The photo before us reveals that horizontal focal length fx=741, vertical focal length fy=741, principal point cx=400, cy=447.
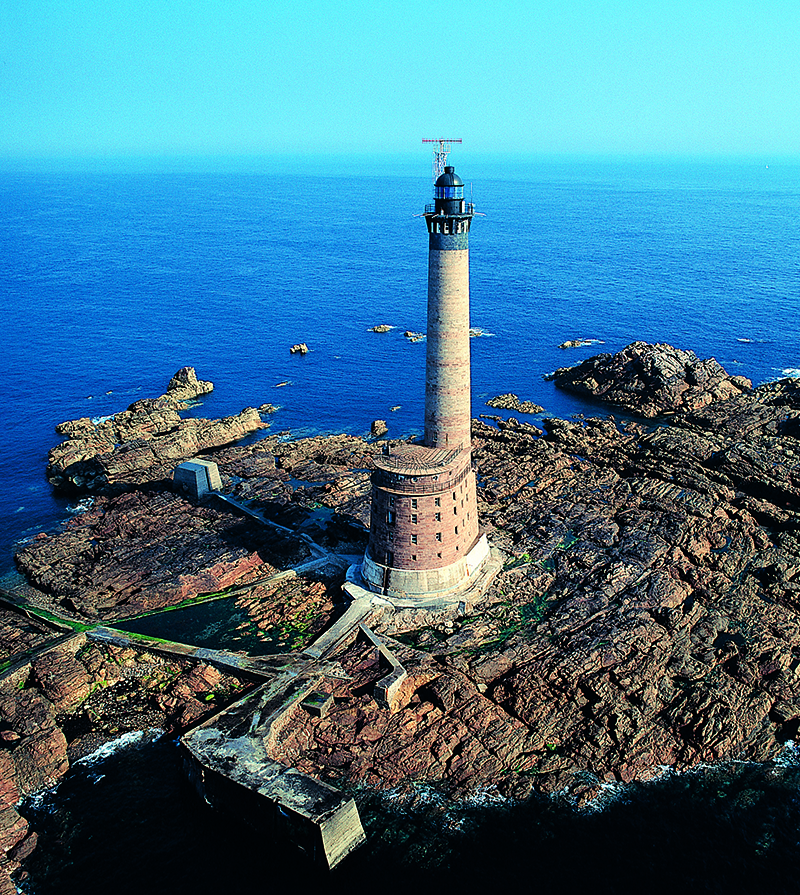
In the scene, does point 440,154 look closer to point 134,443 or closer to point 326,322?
point 134,443

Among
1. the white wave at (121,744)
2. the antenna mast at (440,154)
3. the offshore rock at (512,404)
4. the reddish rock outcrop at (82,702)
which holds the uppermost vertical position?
the antenna mast at (440,154)

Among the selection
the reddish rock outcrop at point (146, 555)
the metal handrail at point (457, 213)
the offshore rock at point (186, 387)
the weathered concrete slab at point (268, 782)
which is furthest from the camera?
the offshore rock at point (186, 387)

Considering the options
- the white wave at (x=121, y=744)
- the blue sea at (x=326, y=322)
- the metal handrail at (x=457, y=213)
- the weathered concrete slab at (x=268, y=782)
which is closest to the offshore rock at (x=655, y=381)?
the blue sea at (x=326, y=322)

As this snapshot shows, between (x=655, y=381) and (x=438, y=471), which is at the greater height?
(x=438, y=471)

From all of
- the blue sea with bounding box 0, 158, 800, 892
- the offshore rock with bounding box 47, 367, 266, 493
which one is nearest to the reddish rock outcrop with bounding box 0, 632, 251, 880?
the blue sea with bounding box 0, 158, 800, 892

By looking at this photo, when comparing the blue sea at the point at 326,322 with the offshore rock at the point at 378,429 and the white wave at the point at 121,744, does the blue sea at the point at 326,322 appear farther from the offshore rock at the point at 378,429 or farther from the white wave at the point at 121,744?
the offshore rock at the point at 378,429

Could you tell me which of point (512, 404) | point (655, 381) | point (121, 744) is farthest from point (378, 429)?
point (121, 744)

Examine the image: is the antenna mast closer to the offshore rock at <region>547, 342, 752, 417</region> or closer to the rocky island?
the rocky island
